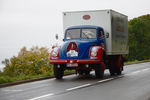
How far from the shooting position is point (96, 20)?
611 inches

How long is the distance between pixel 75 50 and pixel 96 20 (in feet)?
9.37

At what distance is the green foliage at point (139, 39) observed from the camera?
72.9 metres

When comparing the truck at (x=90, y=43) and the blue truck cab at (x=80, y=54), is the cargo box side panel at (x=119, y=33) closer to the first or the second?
the truck at (x=90, y=43)

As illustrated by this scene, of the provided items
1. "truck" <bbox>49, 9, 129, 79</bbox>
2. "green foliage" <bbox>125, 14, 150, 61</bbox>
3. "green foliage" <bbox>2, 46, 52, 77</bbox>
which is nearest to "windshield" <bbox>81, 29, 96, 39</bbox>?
"truck" <bbox>49, 9, 129, 79</bbox>

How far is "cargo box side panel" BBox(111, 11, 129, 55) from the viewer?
627 inches

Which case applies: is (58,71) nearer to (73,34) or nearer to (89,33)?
(73,34)

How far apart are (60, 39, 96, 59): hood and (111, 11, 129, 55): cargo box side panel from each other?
109 inches

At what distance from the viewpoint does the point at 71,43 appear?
535 inches

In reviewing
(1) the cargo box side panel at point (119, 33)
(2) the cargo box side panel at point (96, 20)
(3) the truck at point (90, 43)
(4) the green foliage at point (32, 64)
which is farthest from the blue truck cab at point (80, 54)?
(4) the green foliage at point (32, 64)

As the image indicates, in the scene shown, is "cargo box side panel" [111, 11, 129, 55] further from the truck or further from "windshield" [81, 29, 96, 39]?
"windshield" [81, 29, 96, 39]

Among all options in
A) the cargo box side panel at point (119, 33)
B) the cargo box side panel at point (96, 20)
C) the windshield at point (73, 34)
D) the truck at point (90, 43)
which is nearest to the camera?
the truck at point (90, 43)

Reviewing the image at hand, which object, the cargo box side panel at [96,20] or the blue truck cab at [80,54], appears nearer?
the blue truck cab at [80,54]

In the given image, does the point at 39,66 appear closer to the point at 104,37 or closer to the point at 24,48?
the point at 24,48

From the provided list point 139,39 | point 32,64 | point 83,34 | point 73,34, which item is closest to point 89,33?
point 83,34
